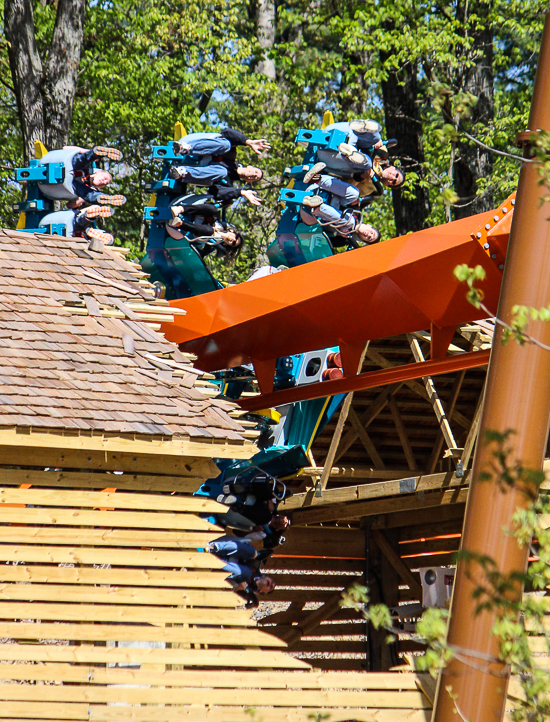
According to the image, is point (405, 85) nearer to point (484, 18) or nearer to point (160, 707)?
point (484, 18)

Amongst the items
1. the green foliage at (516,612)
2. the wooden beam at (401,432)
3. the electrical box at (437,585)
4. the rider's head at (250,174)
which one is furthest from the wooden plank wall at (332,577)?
the green foliage at (516,612)

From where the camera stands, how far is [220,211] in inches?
515

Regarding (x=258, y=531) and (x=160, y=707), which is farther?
(x=258, y=531)

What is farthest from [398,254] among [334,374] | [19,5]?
[19,5]

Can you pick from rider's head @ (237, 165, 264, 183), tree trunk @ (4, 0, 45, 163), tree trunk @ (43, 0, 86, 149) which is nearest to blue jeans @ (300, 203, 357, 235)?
rider's head @ (237, 165, 264, 183)

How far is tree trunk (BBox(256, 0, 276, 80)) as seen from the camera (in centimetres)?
2655

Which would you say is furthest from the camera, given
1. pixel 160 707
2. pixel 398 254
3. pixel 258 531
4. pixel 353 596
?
pixel 258 531

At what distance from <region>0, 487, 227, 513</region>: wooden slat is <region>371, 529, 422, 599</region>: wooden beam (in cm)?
671

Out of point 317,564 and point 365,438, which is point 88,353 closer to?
point 365,438

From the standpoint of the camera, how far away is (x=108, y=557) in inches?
285

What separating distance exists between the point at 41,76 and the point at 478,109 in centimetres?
1028

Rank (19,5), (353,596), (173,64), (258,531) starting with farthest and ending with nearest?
1. (173,64)
2. (19,5)
3. (258,531)
4. (353,596)

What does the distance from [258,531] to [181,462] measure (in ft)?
8.63

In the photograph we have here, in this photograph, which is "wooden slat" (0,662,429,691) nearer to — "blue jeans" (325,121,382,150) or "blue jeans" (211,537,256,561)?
"blue jeans" (211,537,256,561)
